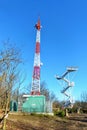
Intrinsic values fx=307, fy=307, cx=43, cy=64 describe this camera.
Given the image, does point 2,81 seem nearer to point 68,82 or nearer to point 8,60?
point 8,60

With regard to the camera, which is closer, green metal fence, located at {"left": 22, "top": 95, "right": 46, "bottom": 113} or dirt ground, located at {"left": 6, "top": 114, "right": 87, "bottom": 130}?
dirt ground, located at {"left": 6, "top": 114, "right": 87, "bottom": 130}

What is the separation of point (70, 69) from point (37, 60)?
17542 mm

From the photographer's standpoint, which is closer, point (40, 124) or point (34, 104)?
point (40, 124)

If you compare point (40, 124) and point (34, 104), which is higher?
point (34, 104)

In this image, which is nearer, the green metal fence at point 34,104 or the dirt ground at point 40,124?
the dirt ground at point 40,124

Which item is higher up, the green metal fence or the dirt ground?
the green metal fence

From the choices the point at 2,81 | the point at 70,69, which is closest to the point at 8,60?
the point at 2,81

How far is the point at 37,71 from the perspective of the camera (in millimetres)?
52406

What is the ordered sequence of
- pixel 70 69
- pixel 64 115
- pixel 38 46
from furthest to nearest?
pixel 70 69
pixel 38 46
pixel 64 115

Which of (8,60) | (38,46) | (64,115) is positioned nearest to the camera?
(8,60)

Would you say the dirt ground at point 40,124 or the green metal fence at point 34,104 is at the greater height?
the green metal fence at point 34,104

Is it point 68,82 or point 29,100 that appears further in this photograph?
point 68,82

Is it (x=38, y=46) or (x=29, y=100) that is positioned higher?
(x=38, y=46)

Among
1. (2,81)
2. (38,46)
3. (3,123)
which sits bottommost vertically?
(3,123)
